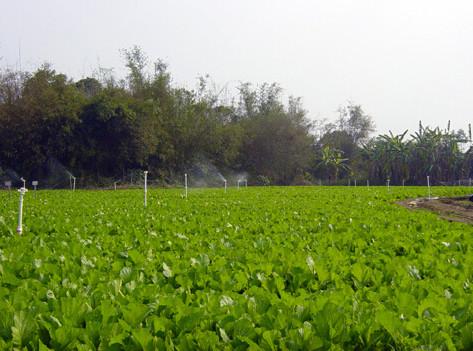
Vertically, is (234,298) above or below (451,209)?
above

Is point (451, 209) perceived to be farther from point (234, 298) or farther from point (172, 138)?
point (172, 138)

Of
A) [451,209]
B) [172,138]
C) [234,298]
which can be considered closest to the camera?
[234,298]

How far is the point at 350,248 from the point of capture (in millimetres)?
6031

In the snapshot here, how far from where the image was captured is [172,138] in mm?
42844

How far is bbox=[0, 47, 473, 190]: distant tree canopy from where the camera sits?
3662cm

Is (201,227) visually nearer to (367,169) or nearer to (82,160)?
(82,160)

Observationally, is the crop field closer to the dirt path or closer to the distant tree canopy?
the dirt path

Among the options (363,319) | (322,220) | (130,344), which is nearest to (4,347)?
(130,344)

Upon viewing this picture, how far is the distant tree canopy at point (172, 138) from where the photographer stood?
3662 cm

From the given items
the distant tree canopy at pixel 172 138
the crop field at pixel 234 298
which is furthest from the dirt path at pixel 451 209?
the distant tree canopy at pixel 172 138

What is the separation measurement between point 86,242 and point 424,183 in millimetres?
53980

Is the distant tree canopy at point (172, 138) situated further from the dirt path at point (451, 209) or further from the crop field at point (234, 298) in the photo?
the crop field at point (234, 298)

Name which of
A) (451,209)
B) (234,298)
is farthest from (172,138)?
(234,298)

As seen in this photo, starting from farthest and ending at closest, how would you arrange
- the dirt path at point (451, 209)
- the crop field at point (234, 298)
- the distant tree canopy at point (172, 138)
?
the distant tree canopy at point (172, 138) < the dirt path at point (451, 209) < the crop field at point (234, 298)
